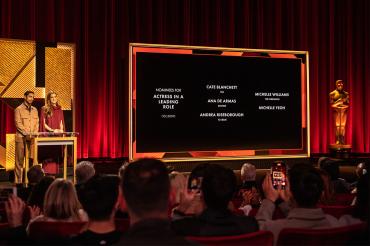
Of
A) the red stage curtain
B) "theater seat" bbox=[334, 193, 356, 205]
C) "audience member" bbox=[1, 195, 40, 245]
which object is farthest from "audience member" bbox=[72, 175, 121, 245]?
the red stage curtain

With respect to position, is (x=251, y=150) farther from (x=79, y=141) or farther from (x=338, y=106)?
(x=79, y=141)

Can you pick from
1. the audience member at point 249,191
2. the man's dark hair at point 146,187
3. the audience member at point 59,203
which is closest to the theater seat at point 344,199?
the audience member at point 249,191

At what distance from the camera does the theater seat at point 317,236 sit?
2258 mm

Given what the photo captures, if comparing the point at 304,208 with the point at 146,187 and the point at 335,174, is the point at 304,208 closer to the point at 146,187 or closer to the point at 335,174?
the point at 146,187

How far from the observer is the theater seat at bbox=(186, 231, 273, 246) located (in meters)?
2.10

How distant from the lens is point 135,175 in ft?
6.00

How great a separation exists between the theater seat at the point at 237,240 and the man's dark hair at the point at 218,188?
282 mm

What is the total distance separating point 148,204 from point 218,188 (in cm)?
70

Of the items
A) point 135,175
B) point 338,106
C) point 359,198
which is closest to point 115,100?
point 338,106

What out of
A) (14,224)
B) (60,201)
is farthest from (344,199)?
(14,224)

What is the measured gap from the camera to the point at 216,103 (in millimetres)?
9133

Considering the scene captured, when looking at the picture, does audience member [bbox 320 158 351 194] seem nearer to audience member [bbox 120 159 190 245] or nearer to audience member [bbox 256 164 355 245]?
audience member [bbox 256 164 355 245]

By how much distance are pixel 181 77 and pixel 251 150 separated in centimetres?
195

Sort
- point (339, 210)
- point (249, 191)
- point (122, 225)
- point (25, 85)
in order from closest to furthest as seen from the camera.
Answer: point (122, 225), point (339, 210), point (249, 191), point (25, 85)
